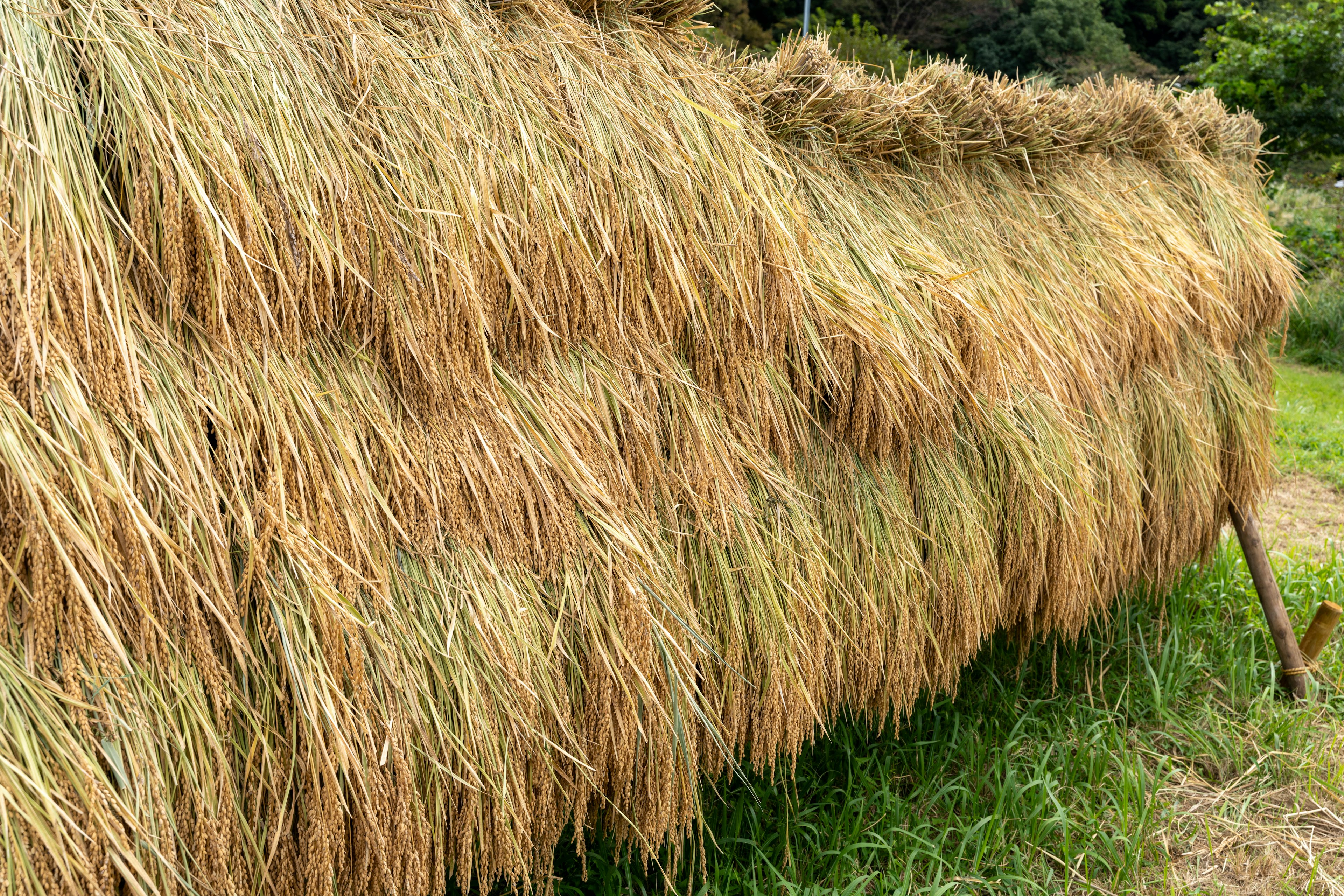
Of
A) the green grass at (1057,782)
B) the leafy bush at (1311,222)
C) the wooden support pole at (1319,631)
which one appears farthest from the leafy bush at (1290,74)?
the green grass at (1057,782)

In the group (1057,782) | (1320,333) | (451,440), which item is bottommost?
(1057,782)

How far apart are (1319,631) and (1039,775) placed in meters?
1.52

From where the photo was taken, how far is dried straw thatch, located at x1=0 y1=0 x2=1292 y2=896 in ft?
2.87

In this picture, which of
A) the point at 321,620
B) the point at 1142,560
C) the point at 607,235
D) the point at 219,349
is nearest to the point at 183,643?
the point at 321,620

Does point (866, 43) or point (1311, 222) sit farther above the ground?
point (866, 43)

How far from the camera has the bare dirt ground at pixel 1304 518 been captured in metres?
4.50

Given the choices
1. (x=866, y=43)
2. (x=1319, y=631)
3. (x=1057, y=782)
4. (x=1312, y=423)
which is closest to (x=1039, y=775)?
(x=1057, y=782)

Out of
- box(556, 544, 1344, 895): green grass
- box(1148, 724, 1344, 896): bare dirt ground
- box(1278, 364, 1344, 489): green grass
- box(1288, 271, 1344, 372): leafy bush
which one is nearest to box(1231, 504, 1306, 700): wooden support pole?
box(556, 544, 1344, 895): green grass

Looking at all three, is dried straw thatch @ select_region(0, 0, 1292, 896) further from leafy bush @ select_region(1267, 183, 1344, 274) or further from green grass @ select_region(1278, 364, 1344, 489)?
leafy bush @ select_region(1267, 183, 1344, 274)

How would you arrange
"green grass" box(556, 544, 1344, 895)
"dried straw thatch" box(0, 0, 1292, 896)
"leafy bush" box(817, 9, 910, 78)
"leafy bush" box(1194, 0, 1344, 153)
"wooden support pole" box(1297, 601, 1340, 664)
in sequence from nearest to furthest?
"dried straw thatch" box(0, 0, 1292, 896)
"green grass" box(556, 544, 1344, 895)
"wooden support pole" box(1297, 601, 1340, 664)
"leafy bush" box(1194, 0, 1344, 153)
"leafy bush" box(817, 9, 910, 78)

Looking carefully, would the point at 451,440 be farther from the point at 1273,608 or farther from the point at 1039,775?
the point at 1273,608

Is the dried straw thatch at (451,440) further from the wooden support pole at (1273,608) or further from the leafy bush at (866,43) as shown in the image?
the leafy bush at (866,43)

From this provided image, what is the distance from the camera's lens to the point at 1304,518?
499 cm

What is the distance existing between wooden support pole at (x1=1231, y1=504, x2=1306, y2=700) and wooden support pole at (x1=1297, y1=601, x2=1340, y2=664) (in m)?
0.07
